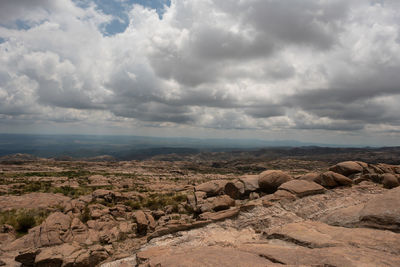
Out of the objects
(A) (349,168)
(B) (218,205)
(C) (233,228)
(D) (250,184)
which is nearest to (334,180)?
(A) (349,168)

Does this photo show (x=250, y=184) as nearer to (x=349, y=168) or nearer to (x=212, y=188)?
(x=212, y=188)

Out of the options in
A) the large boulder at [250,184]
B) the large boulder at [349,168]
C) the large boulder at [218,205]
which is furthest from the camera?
the large boulder at [250,184]

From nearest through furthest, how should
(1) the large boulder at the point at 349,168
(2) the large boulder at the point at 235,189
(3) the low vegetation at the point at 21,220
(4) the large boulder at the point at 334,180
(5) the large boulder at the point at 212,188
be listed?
(3) the low vegetation at the point at 21,220 → (4) the large boulder at the point at 334,180 → (1) the large boulder at the point at 349,168 → (2) the large boulder at the point at 235,189 → (5) the large boulder at the point at 212,188

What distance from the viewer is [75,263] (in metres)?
10.8

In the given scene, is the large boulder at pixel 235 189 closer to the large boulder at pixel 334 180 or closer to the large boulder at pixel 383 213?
the large boulder at pixel 334 180

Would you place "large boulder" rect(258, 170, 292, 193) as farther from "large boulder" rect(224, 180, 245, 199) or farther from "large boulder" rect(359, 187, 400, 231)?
"large boulder" rect(359, 187, 400, 231)

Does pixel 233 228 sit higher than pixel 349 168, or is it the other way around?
pixel 349 168

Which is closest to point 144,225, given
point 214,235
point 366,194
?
point 214,235

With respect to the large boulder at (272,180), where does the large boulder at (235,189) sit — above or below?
below

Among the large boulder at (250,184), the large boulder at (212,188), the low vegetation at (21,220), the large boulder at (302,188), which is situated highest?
the large boulder at (302,188)

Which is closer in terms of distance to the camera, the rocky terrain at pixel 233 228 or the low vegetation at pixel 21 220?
the rocky terrain at pixel 233 228

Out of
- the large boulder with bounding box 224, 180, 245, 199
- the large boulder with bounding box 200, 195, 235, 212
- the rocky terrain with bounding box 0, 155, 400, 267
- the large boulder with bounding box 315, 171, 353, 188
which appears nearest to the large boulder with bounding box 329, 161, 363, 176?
the rocky terrain with bounding box 0, 155, 400, 267

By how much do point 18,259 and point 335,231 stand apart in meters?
17.0

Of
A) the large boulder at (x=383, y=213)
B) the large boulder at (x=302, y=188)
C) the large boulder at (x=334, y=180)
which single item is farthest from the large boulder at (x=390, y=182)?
the large boulder at (x=383, y=213)
